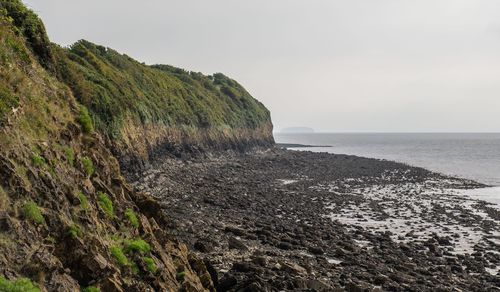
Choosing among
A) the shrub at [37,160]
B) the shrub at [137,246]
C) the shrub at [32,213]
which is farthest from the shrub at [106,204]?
the shrub at [32,213]

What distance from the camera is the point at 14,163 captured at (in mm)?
11070

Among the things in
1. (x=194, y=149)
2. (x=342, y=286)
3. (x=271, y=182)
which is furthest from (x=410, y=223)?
(x=194, y=149)

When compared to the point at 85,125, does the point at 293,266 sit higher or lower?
lower

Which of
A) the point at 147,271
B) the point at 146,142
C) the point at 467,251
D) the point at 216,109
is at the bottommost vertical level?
the point at 467,251

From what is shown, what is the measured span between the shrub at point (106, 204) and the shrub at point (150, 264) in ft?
7.00

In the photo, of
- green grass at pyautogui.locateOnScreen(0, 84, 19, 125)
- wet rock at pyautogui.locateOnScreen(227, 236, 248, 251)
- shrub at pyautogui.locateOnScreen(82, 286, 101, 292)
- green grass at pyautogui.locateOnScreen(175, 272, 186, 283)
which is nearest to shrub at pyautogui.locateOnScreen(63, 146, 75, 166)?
green grass at pyautogui.locateOnScreen(0, 84, 19, 125)

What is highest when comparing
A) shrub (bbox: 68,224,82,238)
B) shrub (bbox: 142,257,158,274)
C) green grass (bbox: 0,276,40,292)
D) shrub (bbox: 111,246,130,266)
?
shrub (bbox: 68,224,82,238)

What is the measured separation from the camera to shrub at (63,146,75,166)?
14.0 m

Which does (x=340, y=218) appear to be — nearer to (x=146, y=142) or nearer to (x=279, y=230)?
(x=279, y=230)

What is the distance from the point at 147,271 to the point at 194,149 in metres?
54.7

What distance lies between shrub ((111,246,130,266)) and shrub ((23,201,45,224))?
7.84 feet

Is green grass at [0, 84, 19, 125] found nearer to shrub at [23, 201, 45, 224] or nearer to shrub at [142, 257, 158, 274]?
shrub at [23, 201, 45, 224]

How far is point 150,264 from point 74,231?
2.70m

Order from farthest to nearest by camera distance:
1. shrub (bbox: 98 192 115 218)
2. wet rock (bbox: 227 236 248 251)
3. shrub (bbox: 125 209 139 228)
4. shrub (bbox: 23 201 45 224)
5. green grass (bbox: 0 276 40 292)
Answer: wet rock (bbox: 227 236 248 251), shrub (bbox: 125 209 139 228), shrub (bbox: 98 192 115 218), shrub (bbox: 23 201 45 224), green grass (bbox: 0 276 40 292)
